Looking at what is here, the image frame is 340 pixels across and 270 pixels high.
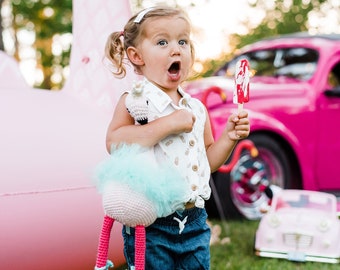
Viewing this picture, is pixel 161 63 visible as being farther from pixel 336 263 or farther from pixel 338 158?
pixel 338 158

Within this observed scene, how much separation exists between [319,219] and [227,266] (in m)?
0.68

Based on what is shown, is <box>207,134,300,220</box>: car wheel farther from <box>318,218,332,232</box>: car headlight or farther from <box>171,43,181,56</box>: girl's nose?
<box>171,43,181,56</box>: girl's nose

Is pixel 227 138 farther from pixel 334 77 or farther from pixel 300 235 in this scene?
pixel 334 77

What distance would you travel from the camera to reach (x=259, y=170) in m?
5.38

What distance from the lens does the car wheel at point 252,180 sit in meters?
5.20

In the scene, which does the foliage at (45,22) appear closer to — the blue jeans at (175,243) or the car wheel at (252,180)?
the car wheel at (252,180)

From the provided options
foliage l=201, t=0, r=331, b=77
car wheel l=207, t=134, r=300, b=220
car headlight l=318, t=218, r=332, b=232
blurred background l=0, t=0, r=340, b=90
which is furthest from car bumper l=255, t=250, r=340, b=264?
foliage l=201, t=0, r=331, b=77

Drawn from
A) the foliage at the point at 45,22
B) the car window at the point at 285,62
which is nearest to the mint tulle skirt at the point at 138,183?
the car window at the point at 285,62

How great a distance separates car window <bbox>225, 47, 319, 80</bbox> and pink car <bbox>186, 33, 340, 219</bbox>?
0.4 inches

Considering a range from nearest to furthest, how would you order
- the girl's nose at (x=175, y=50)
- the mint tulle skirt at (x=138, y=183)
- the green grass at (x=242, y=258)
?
the mint tulle skirt at (x=138, y=183) < the girl's nose at (x=175, y=50) < the green grass at (x=242, y=258)

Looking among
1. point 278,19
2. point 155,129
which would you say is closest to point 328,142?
point 155,129

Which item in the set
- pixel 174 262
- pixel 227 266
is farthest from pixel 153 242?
pixel 227 266

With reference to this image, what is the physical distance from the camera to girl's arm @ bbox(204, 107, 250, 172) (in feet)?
7.34

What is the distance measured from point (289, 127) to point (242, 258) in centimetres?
188
